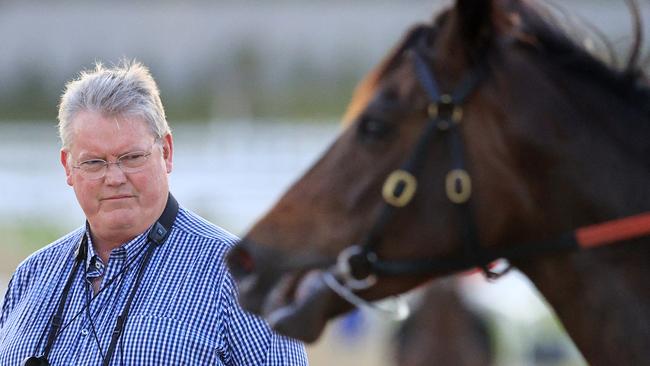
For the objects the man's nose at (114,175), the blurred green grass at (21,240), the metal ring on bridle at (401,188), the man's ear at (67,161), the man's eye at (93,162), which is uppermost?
the man's ear at (67,161)

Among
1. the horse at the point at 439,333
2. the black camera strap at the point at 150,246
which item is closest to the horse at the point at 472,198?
the black camera strap at the point at 150,246

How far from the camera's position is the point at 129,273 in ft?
11.0

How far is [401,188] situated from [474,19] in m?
0.44

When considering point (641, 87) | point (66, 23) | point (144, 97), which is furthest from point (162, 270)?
point (66, 23)

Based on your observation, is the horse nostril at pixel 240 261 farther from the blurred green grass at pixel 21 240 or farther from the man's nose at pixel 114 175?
the blurred green grass at pixel 21 240

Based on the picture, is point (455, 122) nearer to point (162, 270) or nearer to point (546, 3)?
point (546, 3)

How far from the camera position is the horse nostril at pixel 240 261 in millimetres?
2686

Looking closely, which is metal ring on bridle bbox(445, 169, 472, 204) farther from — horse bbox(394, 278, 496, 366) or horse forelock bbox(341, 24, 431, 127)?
horse bbox(394, 278, 496, 366)

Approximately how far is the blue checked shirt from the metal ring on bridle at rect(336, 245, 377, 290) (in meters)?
0.61

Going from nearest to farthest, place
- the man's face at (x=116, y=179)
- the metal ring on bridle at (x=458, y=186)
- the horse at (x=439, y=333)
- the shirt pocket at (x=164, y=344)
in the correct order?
the metal ring on bridle at (x=458, y=186)
the shirt pocket at (x=164, y=344)
the man's face at (x=116, y=179)
the horse at (x=439, y=333)

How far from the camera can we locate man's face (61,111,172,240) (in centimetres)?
330

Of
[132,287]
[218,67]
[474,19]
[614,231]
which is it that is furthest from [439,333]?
[218,67]

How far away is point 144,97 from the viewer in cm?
336

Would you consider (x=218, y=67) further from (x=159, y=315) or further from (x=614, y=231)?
(x=614, y=231)
